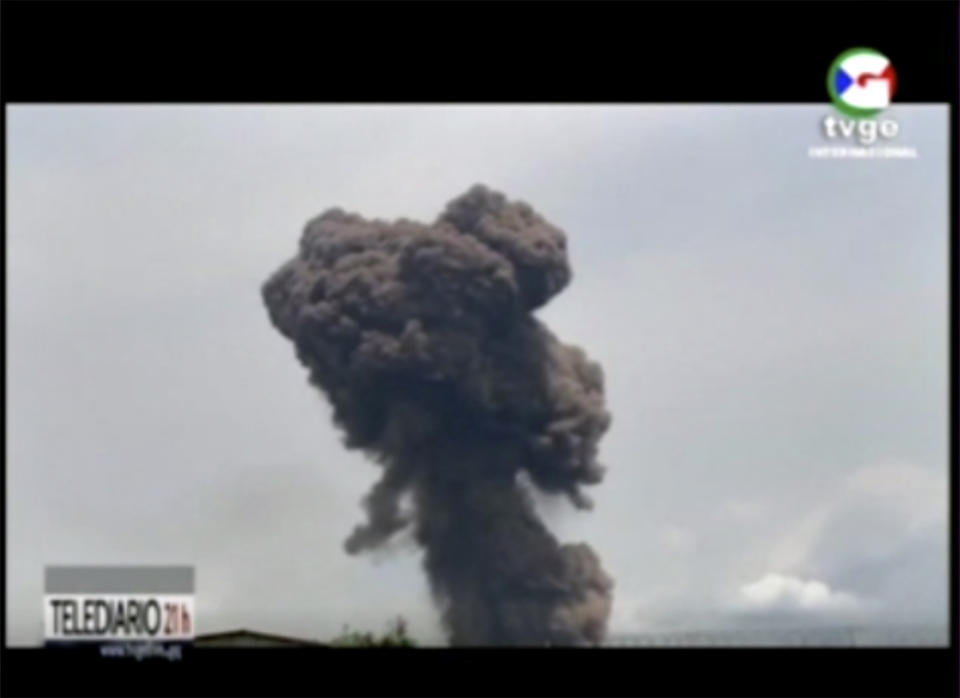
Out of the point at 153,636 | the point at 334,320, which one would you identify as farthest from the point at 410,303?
the point at 153,636

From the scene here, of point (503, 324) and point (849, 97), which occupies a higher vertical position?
point (849, 97)

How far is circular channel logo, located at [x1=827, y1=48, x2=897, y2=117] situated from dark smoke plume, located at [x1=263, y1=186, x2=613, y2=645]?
5.20ft

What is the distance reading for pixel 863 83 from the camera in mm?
11398

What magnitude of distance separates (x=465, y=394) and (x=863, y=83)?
2.52 meters

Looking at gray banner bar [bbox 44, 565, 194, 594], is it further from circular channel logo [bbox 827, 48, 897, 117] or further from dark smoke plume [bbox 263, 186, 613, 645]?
circular channel logo [bbox 827, 48, 897, 117]

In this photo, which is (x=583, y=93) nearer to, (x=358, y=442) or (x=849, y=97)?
(x=849, y=97)

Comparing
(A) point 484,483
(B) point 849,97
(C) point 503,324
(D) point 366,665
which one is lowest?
(D) point 366,665

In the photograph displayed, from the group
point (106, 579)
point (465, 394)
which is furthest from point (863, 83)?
point (106, 579)

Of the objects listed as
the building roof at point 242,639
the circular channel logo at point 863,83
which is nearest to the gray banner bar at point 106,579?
the building roof at point 242,639

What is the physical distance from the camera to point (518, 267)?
1151 centimetres

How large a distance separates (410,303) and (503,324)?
19.2 inches

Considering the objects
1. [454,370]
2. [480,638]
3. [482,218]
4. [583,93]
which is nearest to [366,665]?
[480,638]

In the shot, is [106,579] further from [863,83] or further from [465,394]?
[863,83]

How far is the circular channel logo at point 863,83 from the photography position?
11391 millimetres
